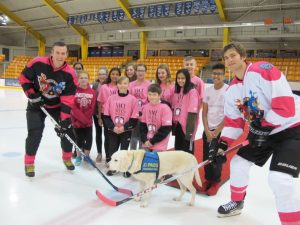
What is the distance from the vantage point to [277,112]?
164 centimetres

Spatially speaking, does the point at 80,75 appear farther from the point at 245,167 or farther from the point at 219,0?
the point at 219,0

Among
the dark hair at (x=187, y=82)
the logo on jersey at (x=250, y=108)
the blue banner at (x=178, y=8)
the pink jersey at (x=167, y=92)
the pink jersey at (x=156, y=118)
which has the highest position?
the blue banner at (x=178, y=8)

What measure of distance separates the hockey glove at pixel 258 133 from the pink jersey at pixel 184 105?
889 millimetres

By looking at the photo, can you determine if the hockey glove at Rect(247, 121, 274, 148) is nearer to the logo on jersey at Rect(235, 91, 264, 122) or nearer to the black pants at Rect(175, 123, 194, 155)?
the logo on jersey at Rect(235, 91, 264, 122)

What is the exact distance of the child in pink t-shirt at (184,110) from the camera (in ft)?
8.51

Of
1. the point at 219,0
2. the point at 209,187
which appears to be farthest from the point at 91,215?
the point at 219,0

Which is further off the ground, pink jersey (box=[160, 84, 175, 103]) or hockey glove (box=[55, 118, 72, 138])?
pink jersey (box=[160, 84, 175, 103])

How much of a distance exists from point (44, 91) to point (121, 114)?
756 millimetres

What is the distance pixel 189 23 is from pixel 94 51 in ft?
25.5

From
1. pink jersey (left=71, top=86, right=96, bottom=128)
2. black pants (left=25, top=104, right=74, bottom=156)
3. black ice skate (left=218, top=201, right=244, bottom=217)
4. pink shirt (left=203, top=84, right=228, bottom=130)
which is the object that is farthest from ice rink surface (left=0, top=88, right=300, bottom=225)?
pink shirt (left=203, top=84, right=228, bottom=130)

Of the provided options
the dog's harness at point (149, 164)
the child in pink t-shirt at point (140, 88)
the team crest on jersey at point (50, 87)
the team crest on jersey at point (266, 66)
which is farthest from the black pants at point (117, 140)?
the team crest on jersey at point (266, 66)

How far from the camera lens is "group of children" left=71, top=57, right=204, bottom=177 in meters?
2.59

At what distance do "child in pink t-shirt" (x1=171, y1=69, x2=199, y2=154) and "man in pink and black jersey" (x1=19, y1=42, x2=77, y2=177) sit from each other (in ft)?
3.29

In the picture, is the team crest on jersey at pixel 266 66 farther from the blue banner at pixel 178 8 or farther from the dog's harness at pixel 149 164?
the blue banner at pixel 178 8
